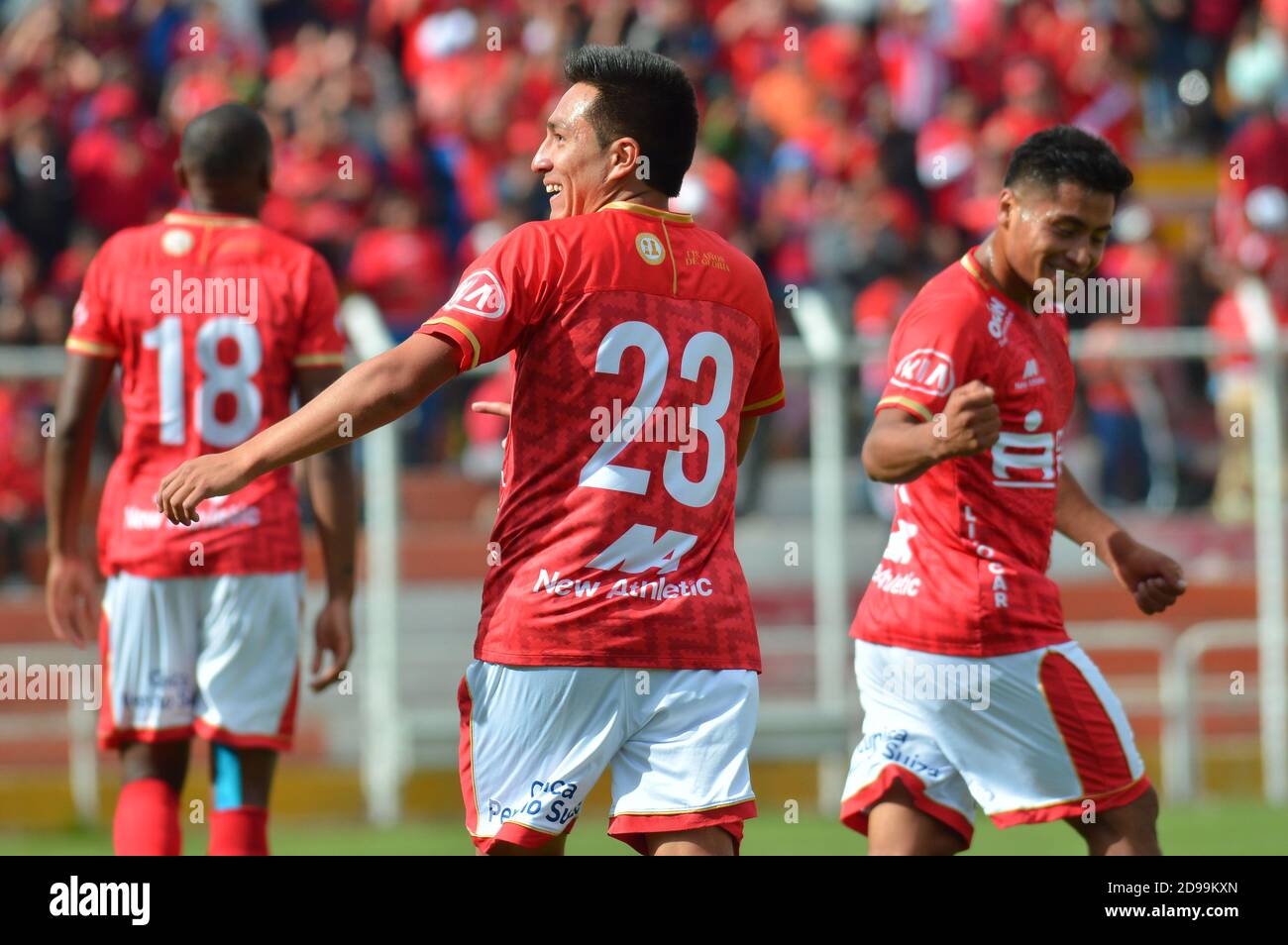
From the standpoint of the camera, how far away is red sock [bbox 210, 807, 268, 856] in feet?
17.7

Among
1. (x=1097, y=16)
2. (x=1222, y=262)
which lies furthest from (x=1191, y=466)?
(x=1097, y=16)

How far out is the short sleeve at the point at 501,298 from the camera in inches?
155

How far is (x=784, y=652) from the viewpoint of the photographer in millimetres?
10375

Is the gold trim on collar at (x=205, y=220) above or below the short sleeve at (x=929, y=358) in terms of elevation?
above

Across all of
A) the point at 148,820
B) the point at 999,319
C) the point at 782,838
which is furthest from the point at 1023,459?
the point at 782,838

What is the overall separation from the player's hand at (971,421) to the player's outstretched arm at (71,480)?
8.50 feet

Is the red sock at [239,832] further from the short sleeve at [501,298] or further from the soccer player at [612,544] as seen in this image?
the short sleeve at [501,298]

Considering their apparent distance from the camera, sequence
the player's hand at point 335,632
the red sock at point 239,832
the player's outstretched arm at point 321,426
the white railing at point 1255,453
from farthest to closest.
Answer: the white railing at point 1255,453
the player's hand at point 335,632
the red sock at point 239,832
the player's outstretched arm at point 321,426

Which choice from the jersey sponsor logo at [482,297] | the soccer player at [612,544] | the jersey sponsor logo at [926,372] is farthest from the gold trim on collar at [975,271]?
the jersey sponsor logo at [482,297]

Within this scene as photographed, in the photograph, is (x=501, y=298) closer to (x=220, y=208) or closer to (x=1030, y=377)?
(x=1030, y=377)

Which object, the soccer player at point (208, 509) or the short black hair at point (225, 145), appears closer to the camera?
the soccer player at point (208, 509)

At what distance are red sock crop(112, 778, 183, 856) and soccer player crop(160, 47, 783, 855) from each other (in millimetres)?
1518

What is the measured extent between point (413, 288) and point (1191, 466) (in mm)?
4940
